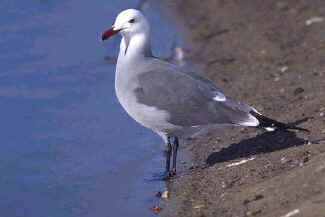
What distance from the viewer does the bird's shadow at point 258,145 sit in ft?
22.8

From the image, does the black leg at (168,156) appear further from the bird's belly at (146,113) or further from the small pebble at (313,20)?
the small pebble at (313,20)

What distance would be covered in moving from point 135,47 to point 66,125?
1.45 metres

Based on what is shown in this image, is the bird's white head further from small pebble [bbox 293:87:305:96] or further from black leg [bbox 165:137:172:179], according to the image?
small pebble [bbox 293:87:305:96]

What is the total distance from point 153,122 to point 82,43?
426 centimetres

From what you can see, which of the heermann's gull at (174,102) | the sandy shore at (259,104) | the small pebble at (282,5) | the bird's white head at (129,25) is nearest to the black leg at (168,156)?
the heermann's gull at (174,102)

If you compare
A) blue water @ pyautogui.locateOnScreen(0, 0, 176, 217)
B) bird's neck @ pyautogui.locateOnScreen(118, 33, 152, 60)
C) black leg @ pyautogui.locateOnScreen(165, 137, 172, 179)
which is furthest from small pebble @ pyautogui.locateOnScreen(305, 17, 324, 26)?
black leg @ pyautogui.locateOnScreen(165, 137, 172, 179)

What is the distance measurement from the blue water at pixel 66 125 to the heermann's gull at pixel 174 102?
0.61 m

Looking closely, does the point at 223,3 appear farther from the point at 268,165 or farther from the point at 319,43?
the point at 268,165

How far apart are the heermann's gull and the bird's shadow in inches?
12.9

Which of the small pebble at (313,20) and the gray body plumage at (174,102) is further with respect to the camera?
the small pebble at (313,20)

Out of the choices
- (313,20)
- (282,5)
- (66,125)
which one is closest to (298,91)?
(66,125)

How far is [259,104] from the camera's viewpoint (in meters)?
8.39

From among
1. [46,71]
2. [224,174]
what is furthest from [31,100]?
[224,174]

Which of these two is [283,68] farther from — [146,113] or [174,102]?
[146,113]
